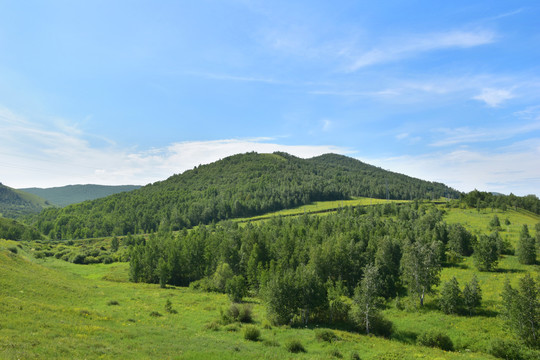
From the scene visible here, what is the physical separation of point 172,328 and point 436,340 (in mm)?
40952

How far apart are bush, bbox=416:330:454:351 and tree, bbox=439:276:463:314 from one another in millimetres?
13240

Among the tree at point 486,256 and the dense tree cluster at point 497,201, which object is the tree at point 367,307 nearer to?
the tree at point 486,256

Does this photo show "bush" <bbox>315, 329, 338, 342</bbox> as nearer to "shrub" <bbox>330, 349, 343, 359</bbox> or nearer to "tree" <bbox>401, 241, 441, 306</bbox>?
"shrub" <bbox>330, 349, 343, 359</bbox>

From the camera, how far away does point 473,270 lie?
72.1m

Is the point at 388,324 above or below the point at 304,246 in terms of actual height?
below

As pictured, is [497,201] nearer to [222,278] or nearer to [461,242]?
[461,242]

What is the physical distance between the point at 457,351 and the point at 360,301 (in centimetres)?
1485

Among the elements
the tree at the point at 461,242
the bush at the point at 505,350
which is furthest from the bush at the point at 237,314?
the tree at the point at 461,242

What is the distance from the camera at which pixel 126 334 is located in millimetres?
32312

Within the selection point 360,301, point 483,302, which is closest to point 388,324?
point 360,301

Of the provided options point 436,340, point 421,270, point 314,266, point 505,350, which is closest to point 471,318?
point 421,270

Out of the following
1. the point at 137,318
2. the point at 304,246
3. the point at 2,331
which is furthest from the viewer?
the point at 304,246

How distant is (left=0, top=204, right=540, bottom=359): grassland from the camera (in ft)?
85.0

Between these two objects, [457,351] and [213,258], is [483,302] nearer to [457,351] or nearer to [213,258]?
[457,351]
